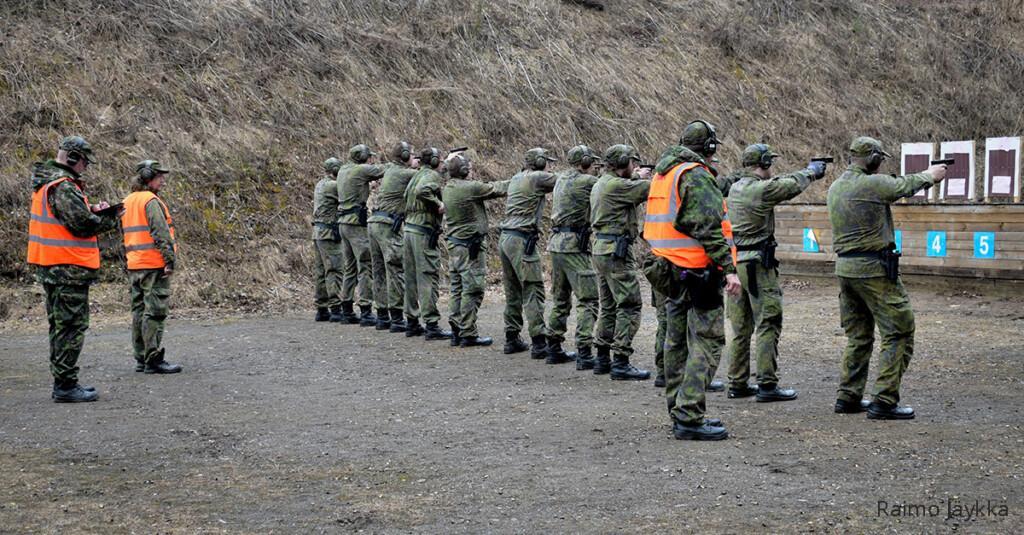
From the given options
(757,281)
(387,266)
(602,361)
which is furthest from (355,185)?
(757,281)

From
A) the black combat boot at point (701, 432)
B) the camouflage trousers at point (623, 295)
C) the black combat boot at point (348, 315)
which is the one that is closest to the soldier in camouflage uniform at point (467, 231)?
the camouflage trousers at point (623, 295)

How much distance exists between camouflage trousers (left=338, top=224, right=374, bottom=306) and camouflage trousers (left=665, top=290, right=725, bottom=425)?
25.1 feet

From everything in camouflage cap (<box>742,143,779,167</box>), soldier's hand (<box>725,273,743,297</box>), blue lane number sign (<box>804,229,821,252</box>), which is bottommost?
blue lane number sign (<box>804,229,821,252</box>)

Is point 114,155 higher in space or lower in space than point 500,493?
higher

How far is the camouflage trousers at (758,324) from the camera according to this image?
898cm

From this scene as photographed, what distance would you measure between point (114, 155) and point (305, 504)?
14.2 metres

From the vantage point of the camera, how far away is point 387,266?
46.4ft

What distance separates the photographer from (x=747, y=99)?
1016 inches

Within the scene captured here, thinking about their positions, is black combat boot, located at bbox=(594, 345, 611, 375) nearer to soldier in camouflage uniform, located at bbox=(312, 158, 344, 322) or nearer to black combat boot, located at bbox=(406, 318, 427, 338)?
black combat boot, located at bbox=(406, 318, 427, 338)

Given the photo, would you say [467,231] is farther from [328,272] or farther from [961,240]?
[961,240]

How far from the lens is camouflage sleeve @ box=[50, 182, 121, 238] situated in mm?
9211

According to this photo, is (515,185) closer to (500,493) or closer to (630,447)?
(630,447)

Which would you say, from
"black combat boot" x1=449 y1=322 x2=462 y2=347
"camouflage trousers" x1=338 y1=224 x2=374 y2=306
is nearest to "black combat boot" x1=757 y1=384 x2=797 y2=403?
"black combat boot" x1=449 y1=322 x2=462 y2=347

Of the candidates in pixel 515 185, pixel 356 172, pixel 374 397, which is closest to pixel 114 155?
pixel 356 172
